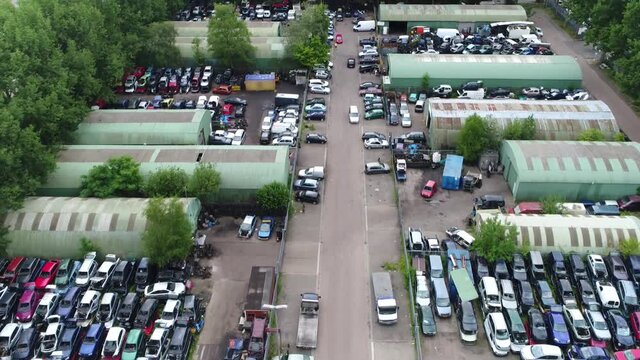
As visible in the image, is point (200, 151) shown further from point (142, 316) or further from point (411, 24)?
point (411, 24)

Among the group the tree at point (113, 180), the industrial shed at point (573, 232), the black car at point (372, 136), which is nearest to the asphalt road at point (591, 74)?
the industrial shed at point (573, 232)

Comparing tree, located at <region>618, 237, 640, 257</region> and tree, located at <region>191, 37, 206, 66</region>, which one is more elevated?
tree, located at <region>191, 37, 206, 66</region>

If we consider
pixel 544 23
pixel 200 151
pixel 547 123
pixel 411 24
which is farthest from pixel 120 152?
pixel 544 23

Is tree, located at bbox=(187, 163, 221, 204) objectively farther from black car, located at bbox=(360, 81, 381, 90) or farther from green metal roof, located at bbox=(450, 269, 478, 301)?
black car, located at bbox=(360, 81, 381, 90)

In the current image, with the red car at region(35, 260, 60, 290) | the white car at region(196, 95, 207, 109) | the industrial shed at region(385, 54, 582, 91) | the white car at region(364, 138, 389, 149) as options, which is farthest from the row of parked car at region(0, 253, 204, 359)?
the industrial shed at region(385, 54, 582, 91)

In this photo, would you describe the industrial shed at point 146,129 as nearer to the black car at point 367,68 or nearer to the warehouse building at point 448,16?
the black car at point 367,68

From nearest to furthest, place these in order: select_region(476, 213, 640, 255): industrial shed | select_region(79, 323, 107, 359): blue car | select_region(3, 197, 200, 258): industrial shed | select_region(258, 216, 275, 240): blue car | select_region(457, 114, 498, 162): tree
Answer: select_region(79, 323, 107, 359): blue car < select_region(476, 213, 640, 255): industrial shed < select_region(3, 197, 200, 258): industrial shed < select_region(258, 216, 275, 240): blue car < select_region(457, 114, 498, 162): tree
